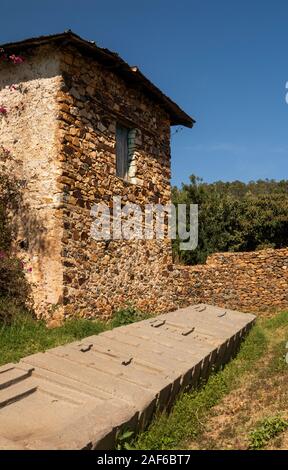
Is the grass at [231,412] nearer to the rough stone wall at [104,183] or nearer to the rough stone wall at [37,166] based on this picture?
the rough stone wall at [104,183]

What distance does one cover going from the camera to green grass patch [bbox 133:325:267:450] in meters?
4.01

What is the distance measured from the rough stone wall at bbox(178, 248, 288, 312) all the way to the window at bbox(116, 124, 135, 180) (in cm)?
414

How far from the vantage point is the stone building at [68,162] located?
→ 786 cm

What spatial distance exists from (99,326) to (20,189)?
273cm

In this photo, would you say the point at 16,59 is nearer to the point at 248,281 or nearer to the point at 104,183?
the point at 104,183

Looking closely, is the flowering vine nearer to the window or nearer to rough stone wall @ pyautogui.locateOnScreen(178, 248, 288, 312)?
the window

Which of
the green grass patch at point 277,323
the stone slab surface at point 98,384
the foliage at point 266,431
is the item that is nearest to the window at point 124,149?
the stone slab surface at point 98,384

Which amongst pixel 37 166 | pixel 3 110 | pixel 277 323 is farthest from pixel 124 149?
pixel 277 323

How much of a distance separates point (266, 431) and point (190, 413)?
0.91 m

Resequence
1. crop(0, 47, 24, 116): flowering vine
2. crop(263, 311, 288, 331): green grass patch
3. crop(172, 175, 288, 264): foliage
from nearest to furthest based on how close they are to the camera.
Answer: crop(0, 47, 24, 116): flowering vine → crop(263, 311, 288, 331): green grass patch → crop(172, 175, 288, 264): foliage

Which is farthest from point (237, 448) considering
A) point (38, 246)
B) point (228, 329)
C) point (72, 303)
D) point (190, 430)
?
point (38, 246)

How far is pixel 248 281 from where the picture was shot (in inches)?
517

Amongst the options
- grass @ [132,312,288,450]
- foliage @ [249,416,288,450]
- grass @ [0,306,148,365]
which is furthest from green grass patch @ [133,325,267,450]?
grass @ [0,306,148,365]
